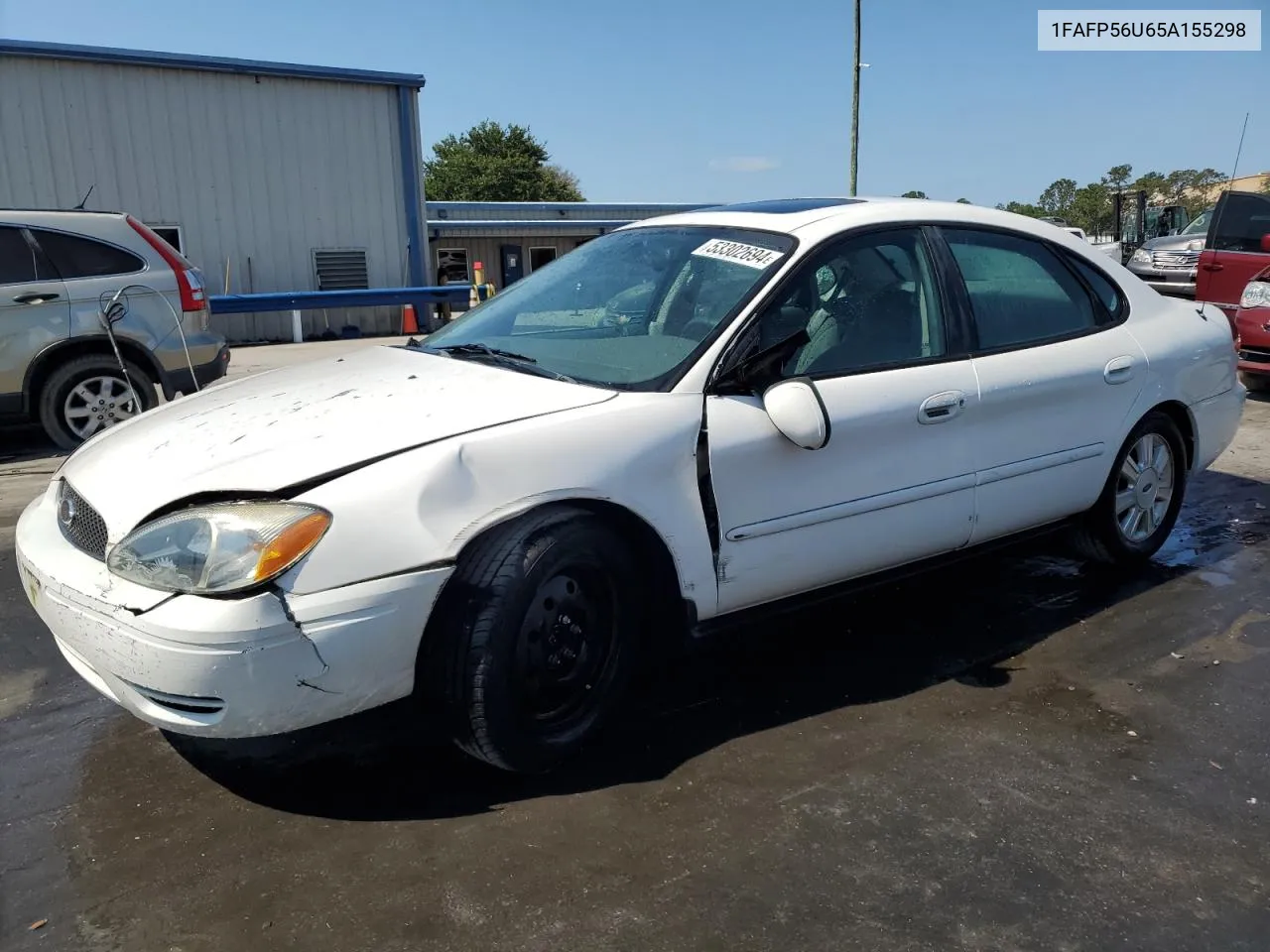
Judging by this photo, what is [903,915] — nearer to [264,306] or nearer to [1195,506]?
[1195,506]

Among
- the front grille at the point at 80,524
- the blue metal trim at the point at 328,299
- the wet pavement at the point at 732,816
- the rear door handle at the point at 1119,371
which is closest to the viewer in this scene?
the wet pavement at the point at 732,816

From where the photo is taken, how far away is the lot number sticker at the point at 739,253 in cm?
325

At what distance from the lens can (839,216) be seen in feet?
11.4

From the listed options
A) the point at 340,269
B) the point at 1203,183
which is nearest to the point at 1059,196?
the point at 1203,183

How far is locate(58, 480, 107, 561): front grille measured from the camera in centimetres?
261

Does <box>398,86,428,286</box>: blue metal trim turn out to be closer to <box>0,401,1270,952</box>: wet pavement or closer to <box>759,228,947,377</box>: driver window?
<box>0,401,1270,952</box>: wet pavement

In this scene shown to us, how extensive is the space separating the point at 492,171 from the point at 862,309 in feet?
205

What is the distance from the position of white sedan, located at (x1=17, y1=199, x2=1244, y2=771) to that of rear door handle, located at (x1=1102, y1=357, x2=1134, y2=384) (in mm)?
15

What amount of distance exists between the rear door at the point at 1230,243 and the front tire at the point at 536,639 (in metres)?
9.26

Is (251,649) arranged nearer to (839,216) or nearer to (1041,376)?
(839,216)

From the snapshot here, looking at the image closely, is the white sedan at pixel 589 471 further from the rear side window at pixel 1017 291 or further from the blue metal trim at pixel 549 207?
the blue metal trim at pixel 549 207

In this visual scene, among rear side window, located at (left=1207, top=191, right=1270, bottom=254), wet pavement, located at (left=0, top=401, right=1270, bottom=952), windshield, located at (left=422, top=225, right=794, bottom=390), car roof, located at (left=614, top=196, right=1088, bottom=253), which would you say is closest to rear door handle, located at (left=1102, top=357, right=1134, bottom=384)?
car roof, located at (left=614, top=196, right=1088, bottom=253)

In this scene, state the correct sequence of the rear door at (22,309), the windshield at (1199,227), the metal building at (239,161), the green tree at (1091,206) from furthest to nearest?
the green tree at (1091,206) → the metal building at (239,161) → the windshield at (1199,227) → the rear door at (22,309)

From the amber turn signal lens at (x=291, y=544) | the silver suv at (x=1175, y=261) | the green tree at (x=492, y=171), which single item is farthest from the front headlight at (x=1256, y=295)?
the green tree at (x=492, y=171)
